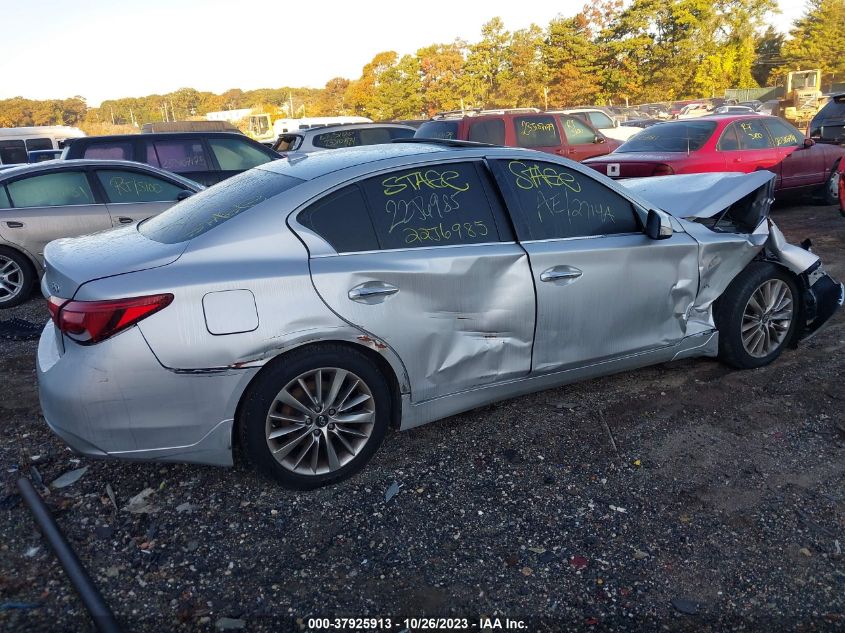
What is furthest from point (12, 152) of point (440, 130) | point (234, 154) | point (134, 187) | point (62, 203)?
point (134, 187)

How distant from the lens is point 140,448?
2902mm

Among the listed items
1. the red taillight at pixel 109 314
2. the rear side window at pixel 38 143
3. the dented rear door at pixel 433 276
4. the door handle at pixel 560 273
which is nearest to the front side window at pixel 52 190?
the red taillight at pixel 109 314

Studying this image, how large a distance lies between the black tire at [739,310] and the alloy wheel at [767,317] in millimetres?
29

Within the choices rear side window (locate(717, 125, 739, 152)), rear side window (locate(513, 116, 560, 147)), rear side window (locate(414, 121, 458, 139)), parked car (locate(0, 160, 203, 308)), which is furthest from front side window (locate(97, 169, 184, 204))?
rear side window (locate(717, 125, 739, 152))

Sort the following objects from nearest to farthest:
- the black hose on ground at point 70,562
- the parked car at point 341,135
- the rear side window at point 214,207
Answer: the black hose on ground at point 70,562 < the rear side window at point 214,207 < the parked car at point 341,135

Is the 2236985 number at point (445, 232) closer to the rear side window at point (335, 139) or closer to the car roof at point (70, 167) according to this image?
the car roof at point (70, 167)

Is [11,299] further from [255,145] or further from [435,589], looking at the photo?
[435,589]

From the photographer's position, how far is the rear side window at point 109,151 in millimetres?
9492

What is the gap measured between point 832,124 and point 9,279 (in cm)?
1332

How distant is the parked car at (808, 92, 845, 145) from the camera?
12.2m

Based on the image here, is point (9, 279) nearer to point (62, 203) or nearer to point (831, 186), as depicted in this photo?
point (62, 203)

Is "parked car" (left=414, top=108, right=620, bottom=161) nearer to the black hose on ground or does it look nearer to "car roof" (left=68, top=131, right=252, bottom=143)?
"car roof" (left=68, top=131, right=252, bottom=143)

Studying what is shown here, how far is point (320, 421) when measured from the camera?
317 cm

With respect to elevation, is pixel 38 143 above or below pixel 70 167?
above
